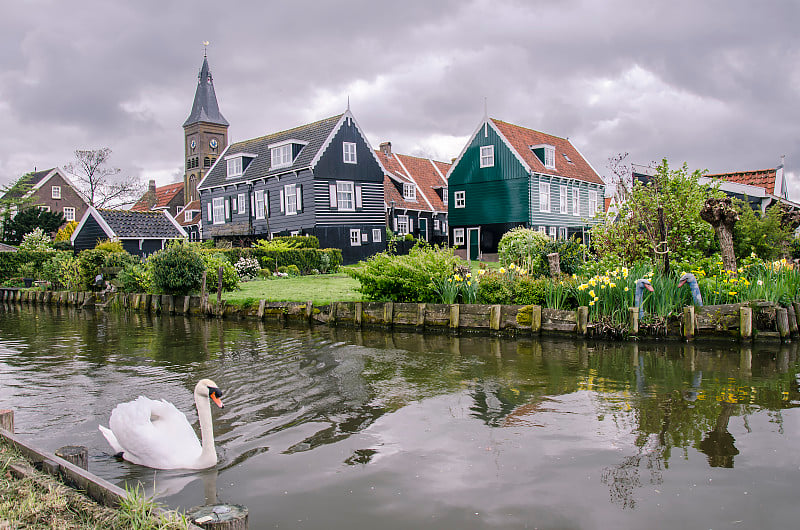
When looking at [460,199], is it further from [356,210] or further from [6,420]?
[6,420]

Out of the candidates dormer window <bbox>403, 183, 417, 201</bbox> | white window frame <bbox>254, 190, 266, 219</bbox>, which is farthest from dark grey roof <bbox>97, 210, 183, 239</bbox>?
dormer window <bbox>403, 183, 417, 201</bbox>

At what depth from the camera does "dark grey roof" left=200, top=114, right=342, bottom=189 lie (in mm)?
36500

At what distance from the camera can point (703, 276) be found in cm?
1352

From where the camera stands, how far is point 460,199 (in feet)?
133

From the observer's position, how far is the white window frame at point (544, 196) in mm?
37812

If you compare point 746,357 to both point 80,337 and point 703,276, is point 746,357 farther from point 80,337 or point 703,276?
point 80,337

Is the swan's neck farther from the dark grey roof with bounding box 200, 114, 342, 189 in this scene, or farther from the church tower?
the church tower

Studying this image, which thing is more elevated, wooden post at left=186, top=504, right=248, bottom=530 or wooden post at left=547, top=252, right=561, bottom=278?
wooden post at left=547, top=252, right=561, bottom=278

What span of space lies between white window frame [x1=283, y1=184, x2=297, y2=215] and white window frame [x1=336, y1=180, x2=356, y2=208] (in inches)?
109

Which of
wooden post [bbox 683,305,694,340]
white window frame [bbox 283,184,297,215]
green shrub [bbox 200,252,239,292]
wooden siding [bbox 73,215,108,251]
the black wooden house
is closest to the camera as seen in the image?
wooden post [bbox 683,305,694,340]

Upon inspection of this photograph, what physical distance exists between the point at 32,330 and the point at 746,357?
19.0 meters

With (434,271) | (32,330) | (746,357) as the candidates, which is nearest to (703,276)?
(746,357)

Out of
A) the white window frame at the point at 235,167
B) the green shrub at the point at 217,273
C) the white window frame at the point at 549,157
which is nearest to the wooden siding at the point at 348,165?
the white window frame at the point at 235,167

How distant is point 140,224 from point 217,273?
21547mm
